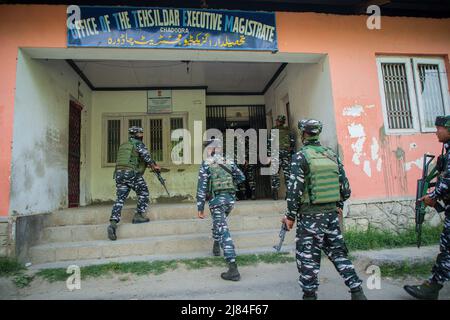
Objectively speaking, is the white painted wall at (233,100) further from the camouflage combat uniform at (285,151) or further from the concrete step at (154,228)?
the concrete step at (154,228)

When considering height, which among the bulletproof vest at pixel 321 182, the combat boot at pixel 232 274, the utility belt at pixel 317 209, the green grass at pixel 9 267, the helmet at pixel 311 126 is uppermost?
the helmet at pixel 311 126

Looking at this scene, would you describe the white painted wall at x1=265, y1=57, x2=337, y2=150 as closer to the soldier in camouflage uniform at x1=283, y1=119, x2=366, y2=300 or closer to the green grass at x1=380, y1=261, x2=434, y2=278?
the green grass at x1=380, y1=261, x2=434, y2=278

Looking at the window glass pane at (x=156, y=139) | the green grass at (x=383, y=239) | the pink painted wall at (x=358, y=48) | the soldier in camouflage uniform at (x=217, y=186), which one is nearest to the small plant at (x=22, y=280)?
the soldier in camouflage uniform at (x=217, y=186)

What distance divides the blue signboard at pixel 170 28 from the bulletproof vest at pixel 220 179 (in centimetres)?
221

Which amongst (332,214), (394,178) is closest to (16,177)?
(332,214)

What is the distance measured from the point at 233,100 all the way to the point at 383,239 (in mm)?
5931

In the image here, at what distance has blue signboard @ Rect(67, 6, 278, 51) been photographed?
4953 millimetres

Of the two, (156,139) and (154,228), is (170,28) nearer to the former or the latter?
(154,228)

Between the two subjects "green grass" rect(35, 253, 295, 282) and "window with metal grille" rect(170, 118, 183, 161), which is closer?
"green grass" rect(35, 253, 295, 282)

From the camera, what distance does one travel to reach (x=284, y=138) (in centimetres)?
693

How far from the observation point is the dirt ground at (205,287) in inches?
139

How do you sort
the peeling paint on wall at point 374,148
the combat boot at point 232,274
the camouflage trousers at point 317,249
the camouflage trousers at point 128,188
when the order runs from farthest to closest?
the peeling paint on wall at point 374,148
the camouflage trousers at point 128,188
the combat boot at point 232,274
the camouflage trousers at point 317,249

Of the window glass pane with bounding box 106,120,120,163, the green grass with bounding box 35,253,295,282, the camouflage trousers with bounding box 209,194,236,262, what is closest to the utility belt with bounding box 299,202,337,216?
the camouflage trousers with bounding box 209,194,236,262

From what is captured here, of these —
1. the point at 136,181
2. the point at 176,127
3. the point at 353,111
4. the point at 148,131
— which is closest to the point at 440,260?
the point at 353,111
